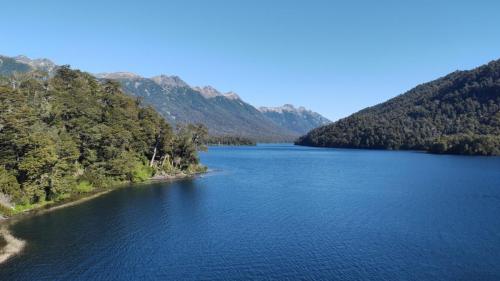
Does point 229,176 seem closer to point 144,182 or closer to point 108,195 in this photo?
point 144,182

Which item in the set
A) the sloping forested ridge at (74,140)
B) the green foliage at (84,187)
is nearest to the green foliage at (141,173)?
the sloping forested ridge at (74,140)

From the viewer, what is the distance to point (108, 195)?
88000 millimetres

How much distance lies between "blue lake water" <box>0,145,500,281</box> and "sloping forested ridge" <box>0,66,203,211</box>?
8.89 m

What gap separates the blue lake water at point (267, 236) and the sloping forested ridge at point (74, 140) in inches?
350

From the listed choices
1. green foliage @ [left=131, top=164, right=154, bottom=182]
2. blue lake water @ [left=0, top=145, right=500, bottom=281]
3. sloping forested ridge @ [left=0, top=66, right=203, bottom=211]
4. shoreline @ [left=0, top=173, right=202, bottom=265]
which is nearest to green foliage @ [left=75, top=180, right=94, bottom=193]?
sloping forested ridge @ [left=0, top=66, right=203, bottom=211]

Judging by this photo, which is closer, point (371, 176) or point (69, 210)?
point (69, 210)

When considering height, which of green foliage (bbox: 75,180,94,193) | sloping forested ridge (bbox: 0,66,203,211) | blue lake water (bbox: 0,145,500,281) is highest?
sloping forested ridge (bbox: 0,66,203,211)

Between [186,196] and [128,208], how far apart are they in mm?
17184

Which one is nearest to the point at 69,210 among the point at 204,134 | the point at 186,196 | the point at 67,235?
the point at 67,235

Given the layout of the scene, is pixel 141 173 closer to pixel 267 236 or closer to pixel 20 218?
pixel 20 218

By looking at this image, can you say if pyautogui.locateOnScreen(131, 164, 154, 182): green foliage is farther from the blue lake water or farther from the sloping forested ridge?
the blue lake water

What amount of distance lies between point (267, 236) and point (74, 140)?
205 ft

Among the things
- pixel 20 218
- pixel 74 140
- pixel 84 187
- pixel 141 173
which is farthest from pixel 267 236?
pixel 141 173

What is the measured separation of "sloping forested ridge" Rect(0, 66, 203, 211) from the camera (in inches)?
2790
